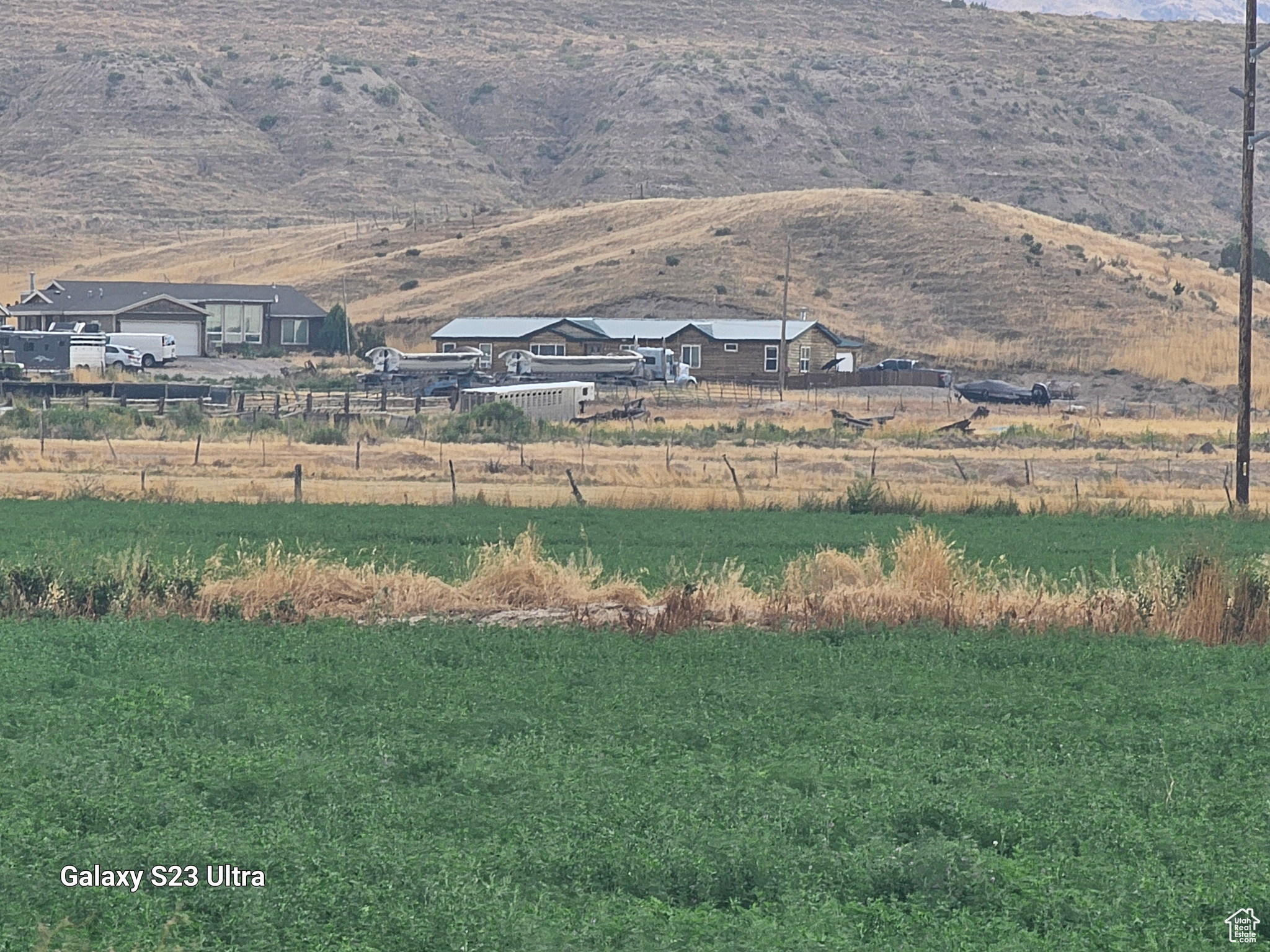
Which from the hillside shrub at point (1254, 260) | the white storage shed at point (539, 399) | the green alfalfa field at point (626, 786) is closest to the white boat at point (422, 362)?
the white storage shed at point (539, 399)

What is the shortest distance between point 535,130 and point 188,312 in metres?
98.1

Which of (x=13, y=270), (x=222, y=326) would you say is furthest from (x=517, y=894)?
(x=13, y=270)

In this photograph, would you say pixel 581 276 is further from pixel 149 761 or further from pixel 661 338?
pixel 149 761

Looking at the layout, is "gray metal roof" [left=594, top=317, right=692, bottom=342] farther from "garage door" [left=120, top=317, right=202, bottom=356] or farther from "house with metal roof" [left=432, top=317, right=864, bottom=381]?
"garage door" [left=120, top=317, right=202, bottom=356]

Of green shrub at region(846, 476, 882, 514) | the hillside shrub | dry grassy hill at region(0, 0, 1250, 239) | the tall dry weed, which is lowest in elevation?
the tall dry weed

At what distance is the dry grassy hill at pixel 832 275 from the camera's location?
9762 cm

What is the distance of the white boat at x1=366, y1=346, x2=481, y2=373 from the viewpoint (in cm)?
8150

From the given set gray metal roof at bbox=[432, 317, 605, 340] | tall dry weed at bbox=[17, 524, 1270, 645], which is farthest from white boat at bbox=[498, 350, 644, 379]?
tall dry weed at bbox=[17, 524, 1270, 645]

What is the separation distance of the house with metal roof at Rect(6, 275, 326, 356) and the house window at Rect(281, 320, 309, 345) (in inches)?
1.5

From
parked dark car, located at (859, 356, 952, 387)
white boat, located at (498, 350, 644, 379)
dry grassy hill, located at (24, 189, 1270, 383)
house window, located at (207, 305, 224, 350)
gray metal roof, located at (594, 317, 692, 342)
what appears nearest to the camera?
white boat, located at (498, 350, 644, 379)

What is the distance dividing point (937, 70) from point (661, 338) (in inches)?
4392

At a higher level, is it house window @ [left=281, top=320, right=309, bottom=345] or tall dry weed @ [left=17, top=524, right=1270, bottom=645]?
house window @ [left=281, top=320, right=309, bottom=345]

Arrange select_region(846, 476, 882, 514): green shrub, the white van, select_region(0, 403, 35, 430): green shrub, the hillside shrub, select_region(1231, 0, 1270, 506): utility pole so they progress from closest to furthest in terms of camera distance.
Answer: select_region(1231, 0, 1270, 506): utility pole → select_region(846, 476, 882, 514): green shrub → select_region(0, 403, 35, 430): green shrub → the white van → the hillside shrub

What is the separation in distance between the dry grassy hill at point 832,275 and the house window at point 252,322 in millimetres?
8687
